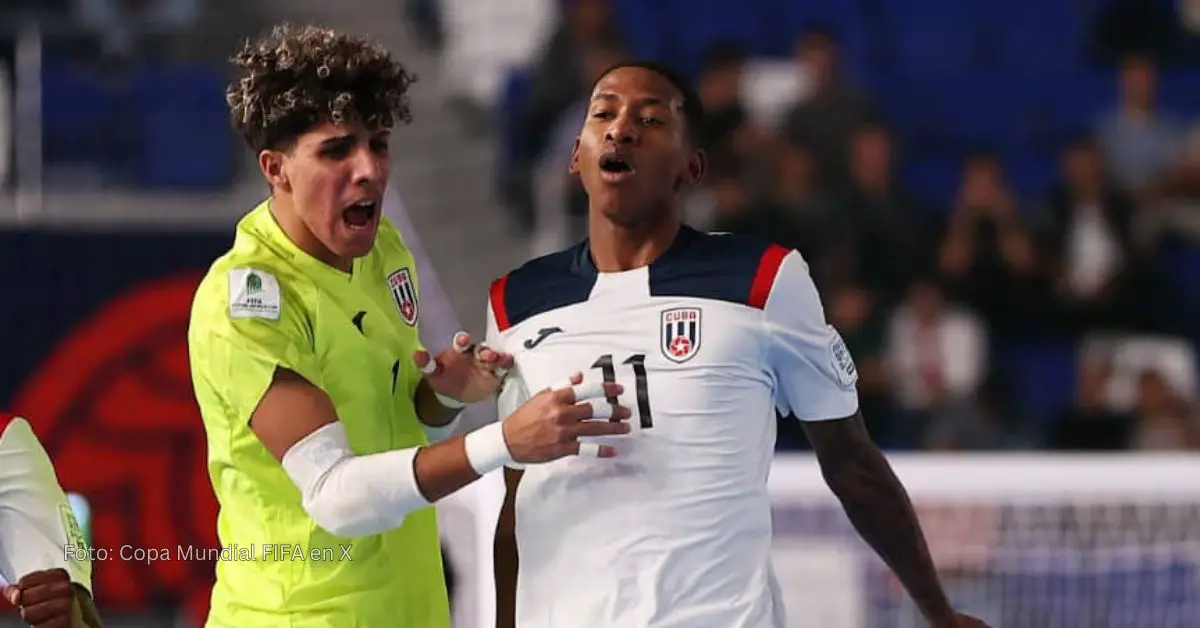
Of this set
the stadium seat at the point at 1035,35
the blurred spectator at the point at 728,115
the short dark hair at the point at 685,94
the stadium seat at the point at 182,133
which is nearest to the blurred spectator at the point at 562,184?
the blurred spectator at the point at 728,115

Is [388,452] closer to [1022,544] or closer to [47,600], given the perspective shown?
[47,600]

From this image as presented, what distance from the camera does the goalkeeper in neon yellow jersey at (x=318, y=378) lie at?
10.8 feet

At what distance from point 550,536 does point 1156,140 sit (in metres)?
6.68

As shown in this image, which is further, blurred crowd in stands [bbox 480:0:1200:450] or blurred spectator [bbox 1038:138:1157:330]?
blurred spectator [bbox 1038:138:1157:330]

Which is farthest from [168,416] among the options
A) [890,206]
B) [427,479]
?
[427,479]

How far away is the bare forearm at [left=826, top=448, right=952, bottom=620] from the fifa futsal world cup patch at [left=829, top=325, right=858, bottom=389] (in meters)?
0.15

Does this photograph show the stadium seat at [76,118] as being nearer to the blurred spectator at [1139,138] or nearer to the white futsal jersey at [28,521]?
the blurred spectator at [1139,138]

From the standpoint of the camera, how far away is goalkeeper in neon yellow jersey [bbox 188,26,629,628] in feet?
10.8

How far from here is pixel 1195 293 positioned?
903cm

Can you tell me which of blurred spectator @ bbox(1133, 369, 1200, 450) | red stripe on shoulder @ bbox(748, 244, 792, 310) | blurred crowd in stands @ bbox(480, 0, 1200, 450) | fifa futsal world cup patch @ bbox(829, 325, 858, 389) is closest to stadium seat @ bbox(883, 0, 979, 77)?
blurred crowd in stands @ bbox(480, 0, 1200, 450)

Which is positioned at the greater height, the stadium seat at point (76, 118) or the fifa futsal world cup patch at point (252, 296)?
the stadium seat at point (76, 118)

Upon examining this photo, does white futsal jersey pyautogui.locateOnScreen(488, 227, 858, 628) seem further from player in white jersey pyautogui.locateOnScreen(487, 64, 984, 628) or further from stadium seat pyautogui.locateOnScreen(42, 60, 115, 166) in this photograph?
stadium seat pyautogui.locateOnScreen(42, 60, 115, 166)

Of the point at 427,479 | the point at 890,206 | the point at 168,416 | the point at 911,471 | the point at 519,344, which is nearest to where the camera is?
the point at 427,479

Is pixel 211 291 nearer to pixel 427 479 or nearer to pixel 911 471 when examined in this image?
pixel 427 479
